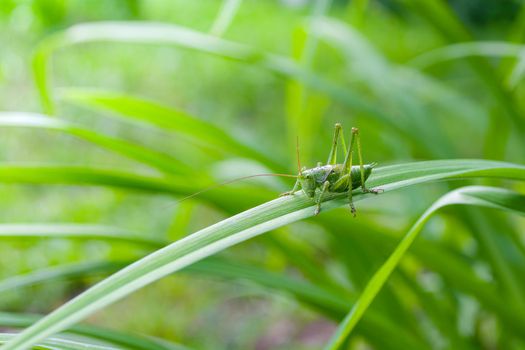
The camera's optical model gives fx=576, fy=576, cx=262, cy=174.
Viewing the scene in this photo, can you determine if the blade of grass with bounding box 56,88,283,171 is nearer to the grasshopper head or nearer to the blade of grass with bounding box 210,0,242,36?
the blade of grass with bounding box 210,0,242,36

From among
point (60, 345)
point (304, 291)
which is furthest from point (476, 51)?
point (60, 345)

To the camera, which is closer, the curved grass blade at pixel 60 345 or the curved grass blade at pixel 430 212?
the curved grass blade at pixel 60 345

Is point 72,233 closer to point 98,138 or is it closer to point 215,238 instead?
point 98,138

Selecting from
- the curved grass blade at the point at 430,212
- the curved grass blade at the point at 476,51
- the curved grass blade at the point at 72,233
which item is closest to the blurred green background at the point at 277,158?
the curved grass blade at the point at 476,51

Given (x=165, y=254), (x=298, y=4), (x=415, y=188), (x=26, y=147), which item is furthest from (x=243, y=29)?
(x=165, y=254)

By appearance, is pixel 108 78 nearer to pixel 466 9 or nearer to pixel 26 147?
pixel 26 147

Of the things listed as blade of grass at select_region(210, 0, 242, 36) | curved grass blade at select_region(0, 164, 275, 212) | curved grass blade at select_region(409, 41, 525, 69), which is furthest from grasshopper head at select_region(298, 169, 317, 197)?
curved grass blade at select_region(409, 41, 525, 69)

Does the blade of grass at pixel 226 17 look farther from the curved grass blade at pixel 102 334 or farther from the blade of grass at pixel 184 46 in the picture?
the curved grass blade at pixel 102 334
